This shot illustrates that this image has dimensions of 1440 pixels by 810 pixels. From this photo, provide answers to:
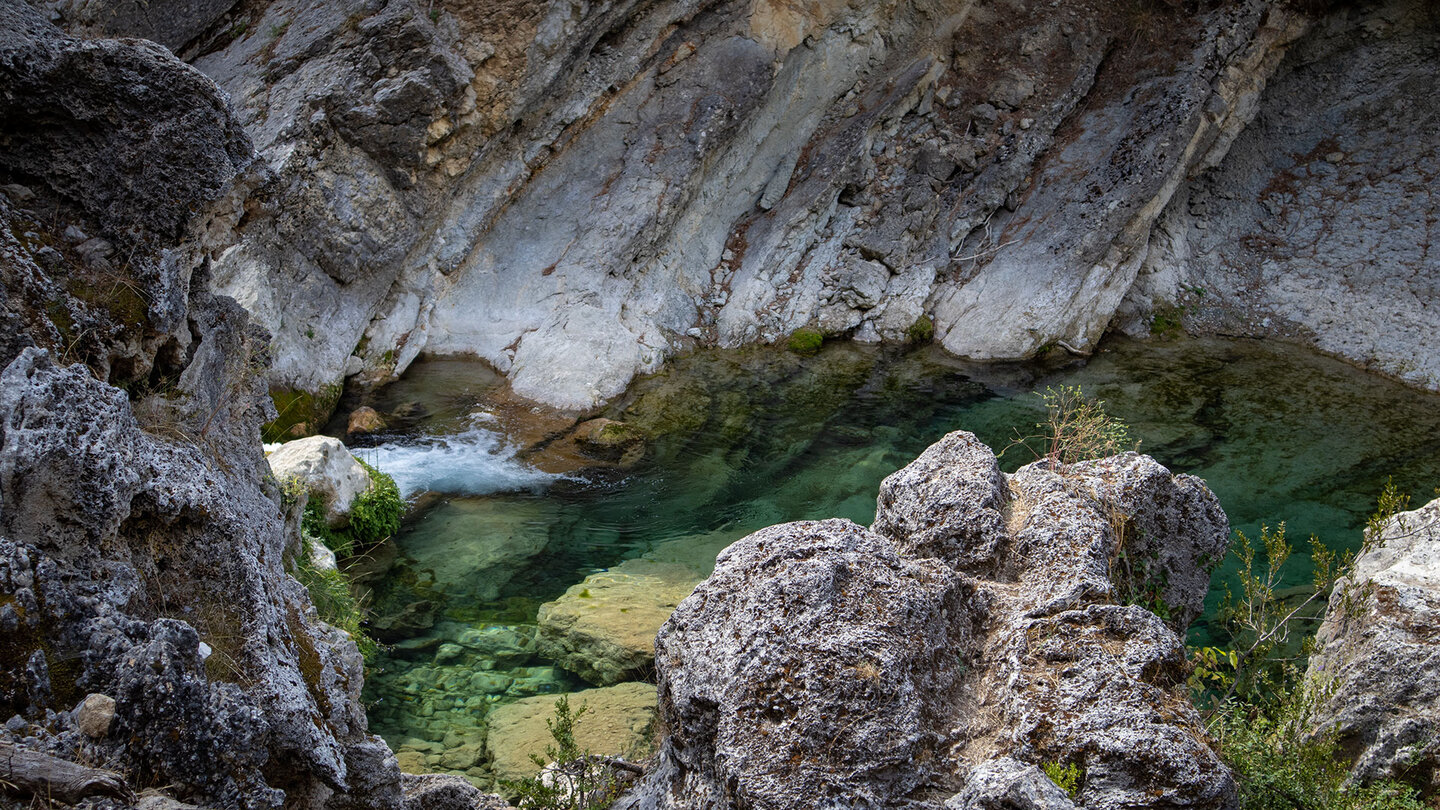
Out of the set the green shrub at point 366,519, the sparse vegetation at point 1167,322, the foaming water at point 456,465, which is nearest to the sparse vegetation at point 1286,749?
the green shrub at point 366,519

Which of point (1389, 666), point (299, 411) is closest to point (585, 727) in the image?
point (1389, 666)

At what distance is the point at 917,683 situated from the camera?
3863 mm

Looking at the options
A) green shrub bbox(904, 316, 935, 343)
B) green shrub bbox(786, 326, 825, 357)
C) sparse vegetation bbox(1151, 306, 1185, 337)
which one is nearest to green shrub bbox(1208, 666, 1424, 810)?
green shrub bbox(786, 326, 825, 357)

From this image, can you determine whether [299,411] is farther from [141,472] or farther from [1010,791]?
[1010,791]

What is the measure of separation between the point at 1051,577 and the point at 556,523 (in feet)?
22.4

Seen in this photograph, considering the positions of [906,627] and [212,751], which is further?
[906,627]

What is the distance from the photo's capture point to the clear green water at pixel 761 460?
8.12 metres

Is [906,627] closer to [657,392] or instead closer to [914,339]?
[657,392]

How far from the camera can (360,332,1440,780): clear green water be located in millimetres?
8117

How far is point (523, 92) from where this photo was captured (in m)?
13.5

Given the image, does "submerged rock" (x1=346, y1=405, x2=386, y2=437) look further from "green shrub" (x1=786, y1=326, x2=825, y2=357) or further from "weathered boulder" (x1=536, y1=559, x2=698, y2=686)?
"green shrub" (x1=786, y1=326, x2=825, y2=357)

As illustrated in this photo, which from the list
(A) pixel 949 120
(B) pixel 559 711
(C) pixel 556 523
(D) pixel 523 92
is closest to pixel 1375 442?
(A) pixel 949 120

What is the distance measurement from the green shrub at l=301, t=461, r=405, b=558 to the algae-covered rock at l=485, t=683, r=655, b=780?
3088 millimetres

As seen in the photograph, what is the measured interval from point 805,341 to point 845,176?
A: 3.40 metres
